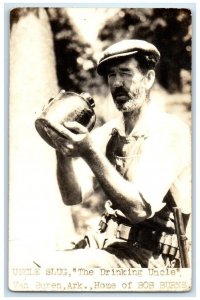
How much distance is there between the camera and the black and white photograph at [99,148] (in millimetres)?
1777

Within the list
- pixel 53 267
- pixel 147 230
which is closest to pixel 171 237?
pixel 147 230

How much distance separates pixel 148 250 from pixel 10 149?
1.58 ft

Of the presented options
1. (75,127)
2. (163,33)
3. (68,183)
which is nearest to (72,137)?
(75,127)

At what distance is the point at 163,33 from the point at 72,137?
40cm

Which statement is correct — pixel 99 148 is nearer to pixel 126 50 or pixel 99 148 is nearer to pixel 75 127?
pixel 75 127

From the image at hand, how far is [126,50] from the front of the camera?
180cm

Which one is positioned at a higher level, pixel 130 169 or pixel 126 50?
pixel 126 50

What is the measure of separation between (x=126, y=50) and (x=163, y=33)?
119mm

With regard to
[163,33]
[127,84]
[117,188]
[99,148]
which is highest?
[163,33]

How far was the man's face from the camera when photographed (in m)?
1.80

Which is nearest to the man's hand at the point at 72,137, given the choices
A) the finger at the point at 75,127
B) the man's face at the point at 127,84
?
the finger at the point at 75,127

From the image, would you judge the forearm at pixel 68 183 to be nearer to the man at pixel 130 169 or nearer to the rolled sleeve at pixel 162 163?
the man at pixel 130 169

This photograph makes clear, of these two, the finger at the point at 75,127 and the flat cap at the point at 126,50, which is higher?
the flat cap at the point at 126,50

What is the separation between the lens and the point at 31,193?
1805 mm
